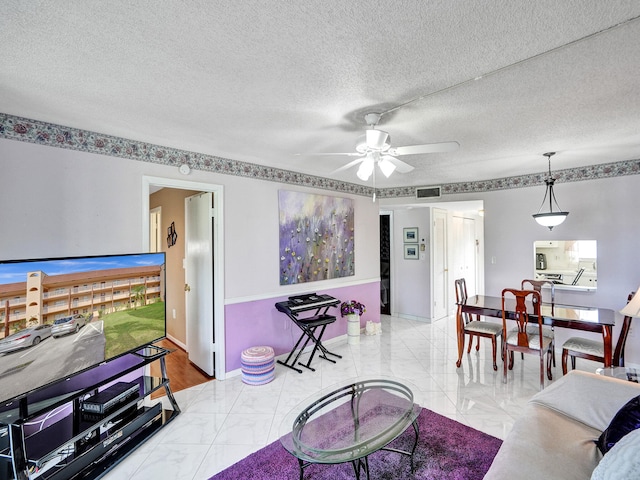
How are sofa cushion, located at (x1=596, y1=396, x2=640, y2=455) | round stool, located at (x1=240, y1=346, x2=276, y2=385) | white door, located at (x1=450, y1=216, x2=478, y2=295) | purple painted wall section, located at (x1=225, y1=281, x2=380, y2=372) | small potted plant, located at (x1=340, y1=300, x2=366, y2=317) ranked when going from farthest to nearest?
white door, located at (x1=450, y1=216, x2=478, y2=295)
small potted plant, located at (x1=340, y1=300, x2=366, y2=317)
purple painted wall section, located at (x1=225, y1=281, x2=380, y2=372)
round stool, located at (x1=240, y1=346, x2=276, y2=385)
sofa cushion, located at (x1=596, y1=396, x2=640, y2=455)

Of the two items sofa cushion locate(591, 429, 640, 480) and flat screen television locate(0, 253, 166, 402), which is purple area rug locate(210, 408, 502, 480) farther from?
flat screen television locate(0, 253, 166, 402)

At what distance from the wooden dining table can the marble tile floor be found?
0.46m

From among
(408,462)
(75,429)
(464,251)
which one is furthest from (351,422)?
(464,251)

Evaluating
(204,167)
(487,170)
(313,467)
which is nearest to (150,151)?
(204,167)

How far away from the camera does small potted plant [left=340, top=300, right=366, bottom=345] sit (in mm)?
4330

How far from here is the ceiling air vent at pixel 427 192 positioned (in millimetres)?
4854

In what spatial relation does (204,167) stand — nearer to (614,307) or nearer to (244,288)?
(244,288)

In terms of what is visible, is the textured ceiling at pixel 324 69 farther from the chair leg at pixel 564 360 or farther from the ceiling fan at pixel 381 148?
the chair leg at pixel 564 360

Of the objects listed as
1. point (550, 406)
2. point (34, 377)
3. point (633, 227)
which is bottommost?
point (550, 406)

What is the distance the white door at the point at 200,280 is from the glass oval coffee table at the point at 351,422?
5.37 ft

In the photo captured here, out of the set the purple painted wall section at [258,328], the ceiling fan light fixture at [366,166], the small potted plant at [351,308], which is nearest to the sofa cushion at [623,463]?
the ceiling fan light fixture at [366,166]

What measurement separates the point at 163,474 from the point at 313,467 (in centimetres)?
93

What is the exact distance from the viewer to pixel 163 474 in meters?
1.91

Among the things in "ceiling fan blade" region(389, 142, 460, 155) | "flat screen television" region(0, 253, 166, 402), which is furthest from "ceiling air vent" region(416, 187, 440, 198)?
"flat screen television" region(0, 253, 166, 402)
